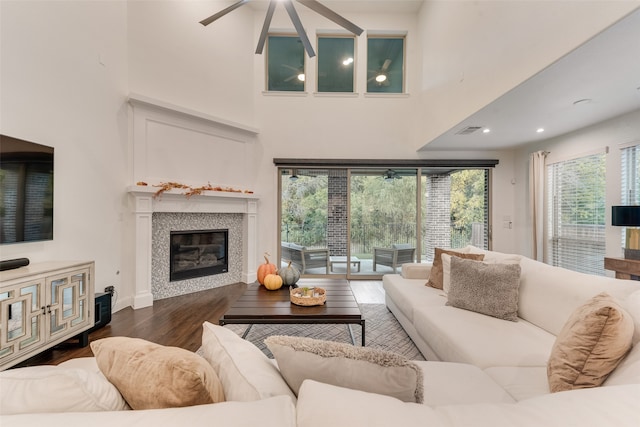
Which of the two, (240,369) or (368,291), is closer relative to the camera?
(240,369)

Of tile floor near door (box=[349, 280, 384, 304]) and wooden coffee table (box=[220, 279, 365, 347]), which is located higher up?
wooden coffee table (box=[220, 279, 365, 347])

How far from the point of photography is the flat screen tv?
2102mm

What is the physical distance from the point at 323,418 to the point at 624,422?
Answer: 2.13 ft

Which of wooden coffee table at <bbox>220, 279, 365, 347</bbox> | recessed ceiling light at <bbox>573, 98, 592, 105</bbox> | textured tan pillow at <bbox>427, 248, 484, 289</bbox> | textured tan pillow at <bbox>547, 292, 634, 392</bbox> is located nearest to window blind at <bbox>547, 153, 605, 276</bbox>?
recessed ceiling light at <bbox>573, 98, 592, 105</bbox>

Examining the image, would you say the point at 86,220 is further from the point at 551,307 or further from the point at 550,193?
the point at 550,193

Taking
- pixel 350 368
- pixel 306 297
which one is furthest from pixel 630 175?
pixel 350 368

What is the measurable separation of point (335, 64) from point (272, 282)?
4.30 m

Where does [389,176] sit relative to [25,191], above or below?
above

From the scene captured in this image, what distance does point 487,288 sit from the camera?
2.07 metres

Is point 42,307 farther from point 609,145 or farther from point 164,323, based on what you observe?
point 609,145

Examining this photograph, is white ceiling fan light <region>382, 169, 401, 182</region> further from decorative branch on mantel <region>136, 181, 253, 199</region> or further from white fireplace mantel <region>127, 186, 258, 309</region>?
decorative branch on mantel <region>136, 181, 253, 199</region>

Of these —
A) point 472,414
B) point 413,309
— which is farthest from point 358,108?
point 472,414

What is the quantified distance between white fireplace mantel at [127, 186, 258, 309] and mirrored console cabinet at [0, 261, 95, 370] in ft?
3.53

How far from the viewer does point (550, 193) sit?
4.43m
